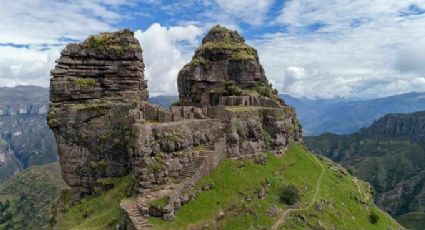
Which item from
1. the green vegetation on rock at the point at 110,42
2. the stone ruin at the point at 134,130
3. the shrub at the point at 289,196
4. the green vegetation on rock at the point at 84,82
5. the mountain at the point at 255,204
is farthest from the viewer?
the green vegetation on rock at the point at 110,42

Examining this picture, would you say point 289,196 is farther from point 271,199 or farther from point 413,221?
point 413,221

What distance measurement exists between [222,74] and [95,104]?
3343 centimetres

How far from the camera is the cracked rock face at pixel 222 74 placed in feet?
276

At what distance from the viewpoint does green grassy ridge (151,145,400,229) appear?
152 ft

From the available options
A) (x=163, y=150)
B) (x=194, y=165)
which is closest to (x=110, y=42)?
(x=163, y=150)

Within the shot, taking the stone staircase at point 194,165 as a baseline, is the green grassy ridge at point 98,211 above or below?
below

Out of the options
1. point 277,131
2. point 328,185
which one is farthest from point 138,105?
point 328,185

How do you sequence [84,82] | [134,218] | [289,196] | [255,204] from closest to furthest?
[134,218]
[255,204]
[289,196]
[84,82]

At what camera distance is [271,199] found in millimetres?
53719

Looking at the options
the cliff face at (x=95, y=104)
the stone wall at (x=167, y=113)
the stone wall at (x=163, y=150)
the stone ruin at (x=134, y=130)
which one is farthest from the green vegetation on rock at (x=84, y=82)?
the stone wall at (x=163, y=150)

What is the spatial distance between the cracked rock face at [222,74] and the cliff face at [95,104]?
2491cm

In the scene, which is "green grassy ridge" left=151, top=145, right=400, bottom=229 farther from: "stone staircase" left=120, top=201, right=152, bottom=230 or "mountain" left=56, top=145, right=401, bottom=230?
"stone staircase" left=120, top=201, right=152, bottom=230

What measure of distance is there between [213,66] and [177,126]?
1506 inches

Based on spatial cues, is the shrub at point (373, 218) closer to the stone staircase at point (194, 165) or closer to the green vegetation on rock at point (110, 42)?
the stone staircase at point (194, 165)
